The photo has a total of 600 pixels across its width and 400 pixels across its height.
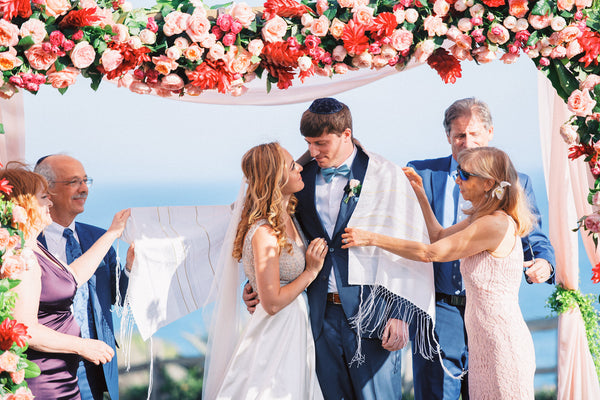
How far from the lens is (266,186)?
3832mm

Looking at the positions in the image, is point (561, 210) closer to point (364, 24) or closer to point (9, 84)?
point (364, 24)

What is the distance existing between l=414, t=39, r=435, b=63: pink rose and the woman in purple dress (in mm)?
2105

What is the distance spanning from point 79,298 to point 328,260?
1.62 metres

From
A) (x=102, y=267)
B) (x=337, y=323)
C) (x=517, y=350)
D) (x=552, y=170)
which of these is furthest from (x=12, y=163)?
(x=552, y=170)

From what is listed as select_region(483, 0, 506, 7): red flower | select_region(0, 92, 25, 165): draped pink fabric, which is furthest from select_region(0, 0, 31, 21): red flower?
select_region(483, 0, 506, 7): red flower

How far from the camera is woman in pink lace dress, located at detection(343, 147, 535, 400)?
3.67m

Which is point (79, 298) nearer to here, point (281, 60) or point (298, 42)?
point (281, 60)

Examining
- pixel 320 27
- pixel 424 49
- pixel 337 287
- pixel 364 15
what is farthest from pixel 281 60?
pixel 337 287

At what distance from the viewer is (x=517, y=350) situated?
12.0 ft

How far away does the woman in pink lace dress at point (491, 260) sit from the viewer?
3.67 meters

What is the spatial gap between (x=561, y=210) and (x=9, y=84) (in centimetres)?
370

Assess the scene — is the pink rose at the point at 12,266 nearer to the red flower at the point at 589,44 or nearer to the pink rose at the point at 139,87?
the pink rose at the point at 139,87

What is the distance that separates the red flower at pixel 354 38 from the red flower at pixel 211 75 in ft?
2.08

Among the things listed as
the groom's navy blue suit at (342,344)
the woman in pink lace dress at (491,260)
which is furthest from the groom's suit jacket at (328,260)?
the woman in pink lace dress at (491,260)
